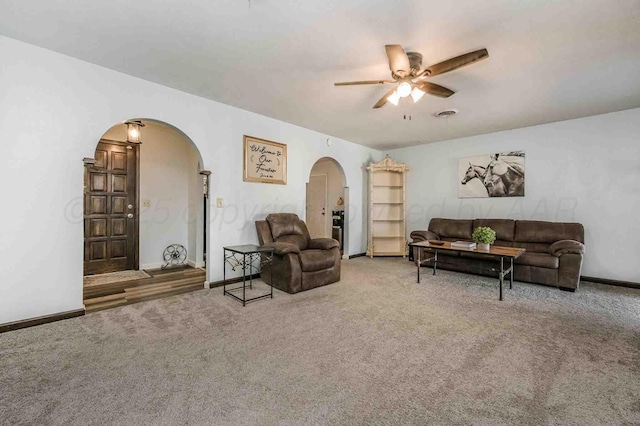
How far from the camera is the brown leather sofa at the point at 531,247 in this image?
12.4 ft

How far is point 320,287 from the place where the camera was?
386cm

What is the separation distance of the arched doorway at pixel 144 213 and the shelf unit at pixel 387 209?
3497 millimetres

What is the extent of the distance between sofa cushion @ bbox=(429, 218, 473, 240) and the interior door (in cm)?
293

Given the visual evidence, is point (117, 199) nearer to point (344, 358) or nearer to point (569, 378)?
point (344, 358)

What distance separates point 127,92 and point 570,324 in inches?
202

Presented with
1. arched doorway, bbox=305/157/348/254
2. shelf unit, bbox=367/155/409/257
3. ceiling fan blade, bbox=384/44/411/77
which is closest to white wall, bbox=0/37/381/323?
ceiling fan blade, bbox=384/44/411/77

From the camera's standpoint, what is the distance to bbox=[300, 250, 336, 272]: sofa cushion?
367cm

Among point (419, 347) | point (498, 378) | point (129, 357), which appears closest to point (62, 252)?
point (129, 357)

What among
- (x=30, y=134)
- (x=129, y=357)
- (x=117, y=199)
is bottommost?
(x=129, y=357)

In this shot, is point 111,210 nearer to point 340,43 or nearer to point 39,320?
point 39,320

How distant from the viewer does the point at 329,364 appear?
1.99 m

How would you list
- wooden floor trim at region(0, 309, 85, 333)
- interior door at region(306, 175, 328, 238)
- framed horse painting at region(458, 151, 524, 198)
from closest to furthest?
wooden floor trim at region(0, 309, 85, 333), framed horse painting at region(458, 151, 524, 198), interior door at region(306, 175, 328, 238)

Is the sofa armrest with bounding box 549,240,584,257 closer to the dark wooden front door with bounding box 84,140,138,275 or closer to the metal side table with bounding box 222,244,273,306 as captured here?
the metal side table with bounding box 222,244,273,306

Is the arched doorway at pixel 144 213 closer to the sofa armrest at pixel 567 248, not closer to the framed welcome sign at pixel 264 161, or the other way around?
the framed welcome sign at pixel 264 161
